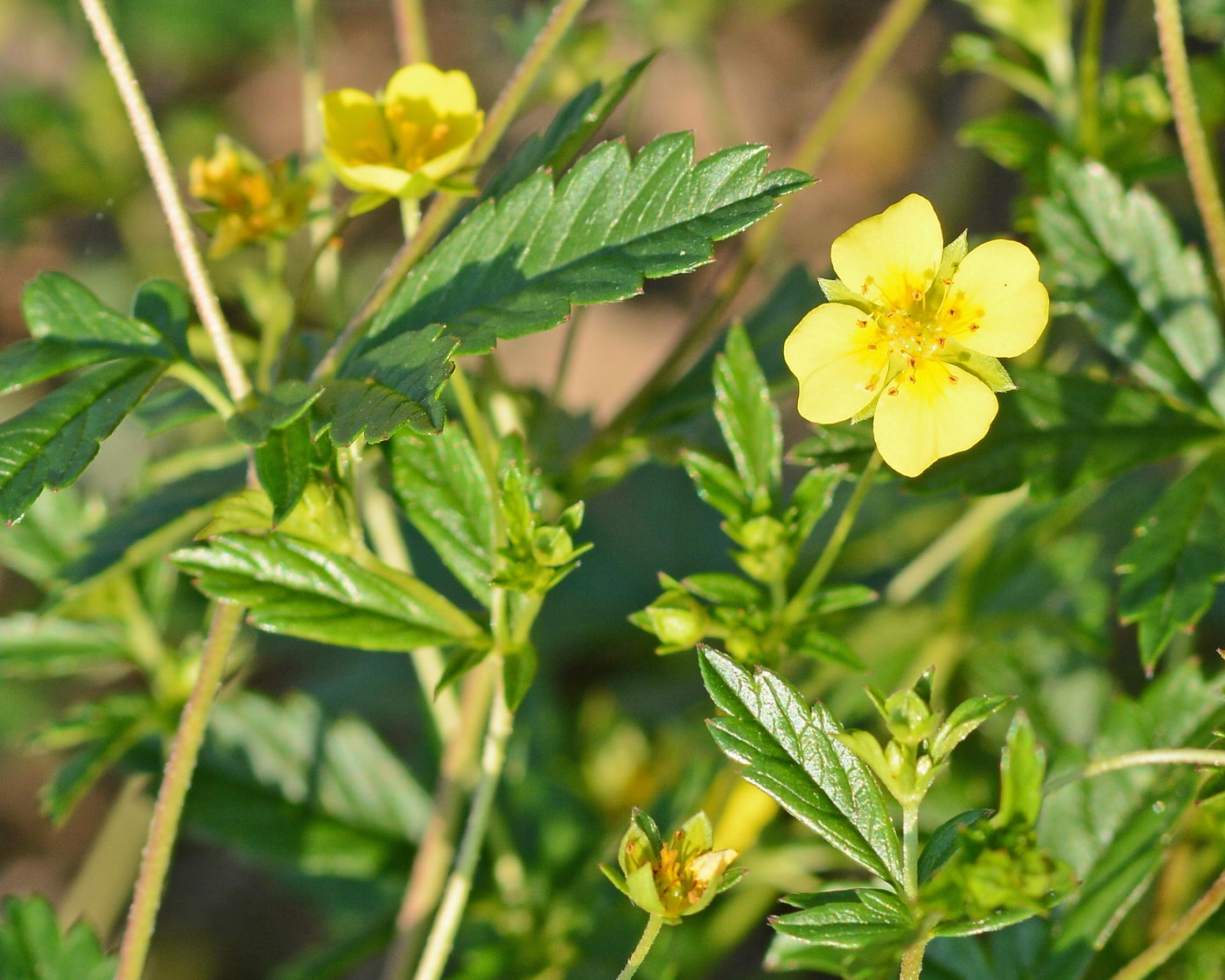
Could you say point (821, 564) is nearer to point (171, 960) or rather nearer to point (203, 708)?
point (203, 708)

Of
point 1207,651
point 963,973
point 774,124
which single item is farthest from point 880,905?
point 774,124

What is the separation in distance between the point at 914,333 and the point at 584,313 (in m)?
1.20

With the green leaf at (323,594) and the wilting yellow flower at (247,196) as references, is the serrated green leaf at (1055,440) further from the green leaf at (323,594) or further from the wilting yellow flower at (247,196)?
the wilting yellow flower at (247,196)

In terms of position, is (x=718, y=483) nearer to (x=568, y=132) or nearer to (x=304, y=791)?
(x=568, y=132)

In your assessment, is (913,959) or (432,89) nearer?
(913,959)

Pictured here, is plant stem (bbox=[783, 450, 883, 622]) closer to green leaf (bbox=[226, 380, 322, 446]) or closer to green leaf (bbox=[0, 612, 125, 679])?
green leaf (bbox=[226, 380, 322, 446])

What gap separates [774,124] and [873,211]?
17.6 inches

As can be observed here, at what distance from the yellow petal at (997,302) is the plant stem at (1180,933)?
1.92ft

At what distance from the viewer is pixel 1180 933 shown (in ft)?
4.06

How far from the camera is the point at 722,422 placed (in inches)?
57.6

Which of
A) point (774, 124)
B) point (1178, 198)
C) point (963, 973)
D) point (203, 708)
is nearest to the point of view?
point (203, 708)

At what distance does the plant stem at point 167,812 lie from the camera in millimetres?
1301

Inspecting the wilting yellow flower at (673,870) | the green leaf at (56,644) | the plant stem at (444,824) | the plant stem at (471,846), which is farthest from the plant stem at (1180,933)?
the green leaf at (56,644)

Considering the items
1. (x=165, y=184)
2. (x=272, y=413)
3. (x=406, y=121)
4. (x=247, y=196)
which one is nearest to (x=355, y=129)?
(x=406, y=121)
